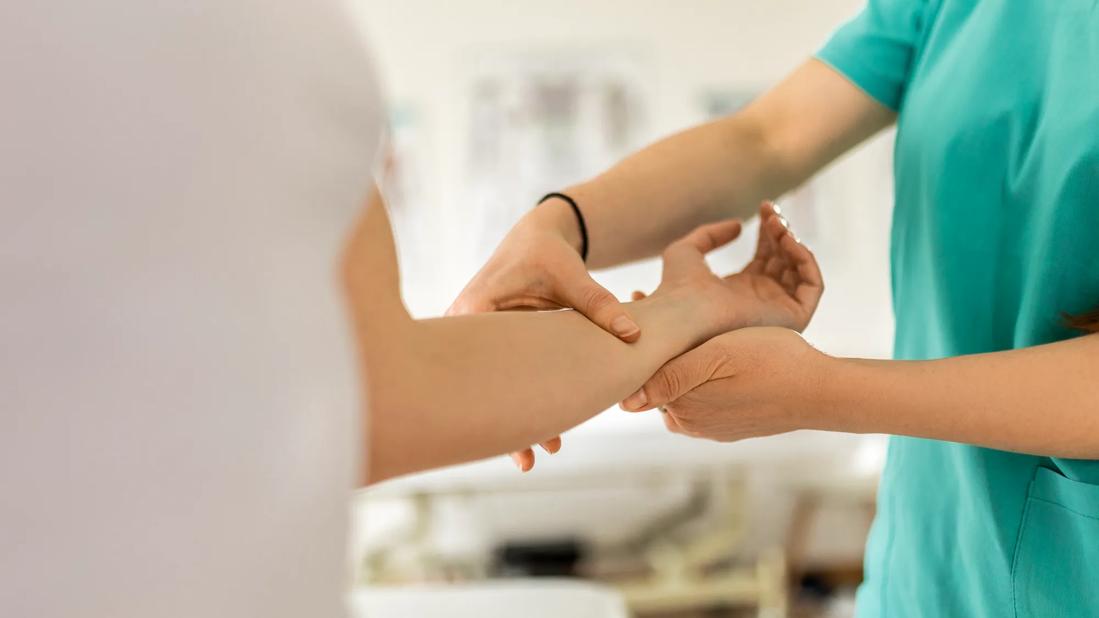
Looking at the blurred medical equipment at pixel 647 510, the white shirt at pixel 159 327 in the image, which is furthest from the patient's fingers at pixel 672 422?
the blurred medical equipment at pixel 647 510

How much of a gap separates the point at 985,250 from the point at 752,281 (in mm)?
271

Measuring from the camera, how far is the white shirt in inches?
14.8

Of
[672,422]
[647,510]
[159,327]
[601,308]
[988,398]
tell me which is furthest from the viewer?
[647,510]

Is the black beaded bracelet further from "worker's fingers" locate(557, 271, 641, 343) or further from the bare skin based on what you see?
"worker's fingers" locate(557, 271, 641, 343)

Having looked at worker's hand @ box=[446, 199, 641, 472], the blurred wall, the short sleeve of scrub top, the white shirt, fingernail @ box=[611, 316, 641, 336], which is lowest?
the white shirt

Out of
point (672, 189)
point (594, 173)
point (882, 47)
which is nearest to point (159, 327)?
point (672, 189)

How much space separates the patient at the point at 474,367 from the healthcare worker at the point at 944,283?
0.05 metres

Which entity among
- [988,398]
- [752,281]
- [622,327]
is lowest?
[988,398]

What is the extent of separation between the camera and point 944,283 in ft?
2.86

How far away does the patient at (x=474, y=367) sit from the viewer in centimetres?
56

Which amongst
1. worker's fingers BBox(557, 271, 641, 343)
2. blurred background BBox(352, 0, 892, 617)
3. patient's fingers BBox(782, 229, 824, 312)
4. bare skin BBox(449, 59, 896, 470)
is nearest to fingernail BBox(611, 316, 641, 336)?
worker's fingers BBox(557, 271, 641, 343)

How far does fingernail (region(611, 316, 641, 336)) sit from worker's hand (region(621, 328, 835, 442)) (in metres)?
0.06

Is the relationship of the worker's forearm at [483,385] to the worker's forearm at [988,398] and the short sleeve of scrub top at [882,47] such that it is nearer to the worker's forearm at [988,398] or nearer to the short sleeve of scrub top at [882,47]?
the worker's forearm at [988,398]

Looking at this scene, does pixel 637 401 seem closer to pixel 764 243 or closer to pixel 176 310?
pixel 764 243
